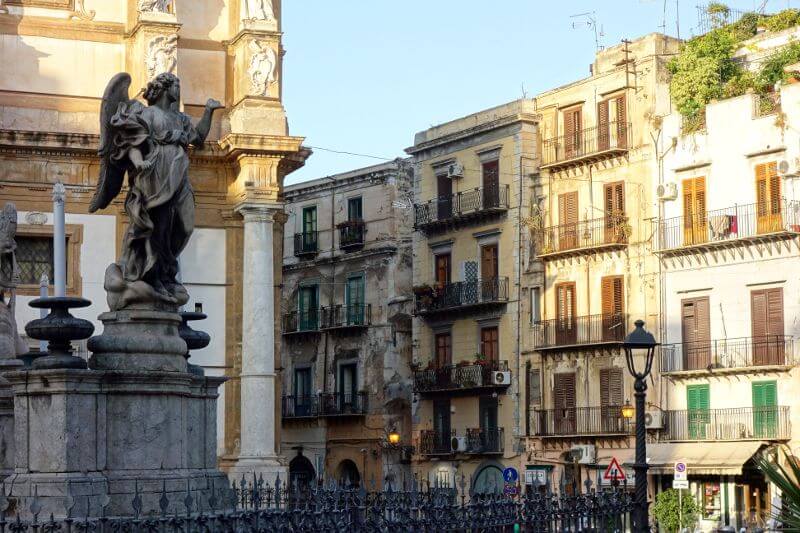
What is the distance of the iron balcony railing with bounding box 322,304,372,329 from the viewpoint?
58188 mm

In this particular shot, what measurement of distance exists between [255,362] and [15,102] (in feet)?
22.2

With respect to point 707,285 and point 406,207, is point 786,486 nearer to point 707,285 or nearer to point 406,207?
point 707,285

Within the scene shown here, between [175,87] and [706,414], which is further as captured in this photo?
[706,414]

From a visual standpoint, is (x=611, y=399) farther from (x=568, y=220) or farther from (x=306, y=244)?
(x=306, y=244)

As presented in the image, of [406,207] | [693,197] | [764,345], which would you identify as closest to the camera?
[764,345]

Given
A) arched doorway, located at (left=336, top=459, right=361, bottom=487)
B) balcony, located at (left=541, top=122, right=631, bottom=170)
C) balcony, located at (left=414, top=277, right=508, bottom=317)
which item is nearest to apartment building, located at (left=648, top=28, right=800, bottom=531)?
balcony, located at (left=541, top=122, right=631, bottom=170)

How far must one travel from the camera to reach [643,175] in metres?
47.8

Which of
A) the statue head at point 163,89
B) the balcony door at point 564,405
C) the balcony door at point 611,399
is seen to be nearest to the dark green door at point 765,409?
the balcony door at point 611,399

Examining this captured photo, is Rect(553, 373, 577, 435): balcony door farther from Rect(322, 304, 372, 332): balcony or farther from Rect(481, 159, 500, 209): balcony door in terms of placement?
Rect(322, 304, 372, 332): balcony

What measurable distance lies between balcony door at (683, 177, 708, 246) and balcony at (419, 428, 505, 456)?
9.29 m

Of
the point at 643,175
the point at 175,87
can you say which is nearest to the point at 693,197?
the point at 643,175

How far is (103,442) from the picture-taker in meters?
13.3

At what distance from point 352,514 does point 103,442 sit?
205 cm

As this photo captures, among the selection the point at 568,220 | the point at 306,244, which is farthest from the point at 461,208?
the point at 306,244
